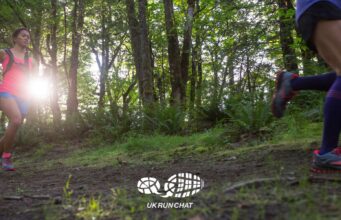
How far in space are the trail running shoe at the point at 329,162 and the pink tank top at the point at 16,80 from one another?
14.7 ft

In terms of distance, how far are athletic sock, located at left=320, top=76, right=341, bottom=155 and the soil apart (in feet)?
0.97

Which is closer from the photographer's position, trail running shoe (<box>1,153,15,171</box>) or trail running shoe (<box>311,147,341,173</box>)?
trail running shoe (<box>311,147,341,173</box>)

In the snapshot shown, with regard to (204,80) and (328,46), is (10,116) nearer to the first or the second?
(328,46)

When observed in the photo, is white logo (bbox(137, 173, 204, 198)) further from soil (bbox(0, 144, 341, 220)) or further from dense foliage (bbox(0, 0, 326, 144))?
dense foliage (bbox(0, 0, 326, 144))

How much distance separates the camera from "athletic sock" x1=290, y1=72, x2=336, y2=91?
11.5ft

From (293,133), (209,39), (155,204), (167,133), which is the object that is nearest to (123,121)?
(167,133)

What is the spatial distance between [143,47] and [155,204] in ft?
30.1

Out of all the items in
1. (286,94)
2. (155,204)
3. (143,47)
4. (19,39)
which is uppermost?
(143,47)

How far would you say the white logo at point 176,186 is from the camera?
116 inches

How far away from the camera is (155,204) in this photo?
104 inches

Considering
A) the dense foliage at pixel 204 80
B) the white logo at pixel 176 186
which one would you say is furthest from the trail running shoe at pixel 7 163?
the dense foliage at pixel 204 80

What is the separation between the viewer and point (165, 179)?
3.72 m

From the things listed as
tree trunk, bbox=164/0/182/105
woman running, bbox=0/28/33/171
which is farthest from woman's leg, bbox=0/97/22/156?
tree trunk, bbox=164/0/182/105

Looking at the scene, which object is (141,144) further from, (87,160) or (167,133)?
(167,133)
